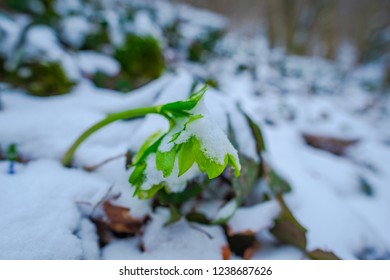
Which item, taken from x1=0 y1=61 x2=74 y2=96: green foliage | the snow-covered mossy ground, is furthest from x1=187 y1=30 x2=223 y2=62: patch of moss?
x1=0 y1=61 x2=74 y2=96: green foliage

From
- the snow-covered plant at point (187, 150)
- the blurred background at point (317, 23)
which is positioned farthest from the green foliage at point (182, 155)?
the blurred background at point (317, 23)

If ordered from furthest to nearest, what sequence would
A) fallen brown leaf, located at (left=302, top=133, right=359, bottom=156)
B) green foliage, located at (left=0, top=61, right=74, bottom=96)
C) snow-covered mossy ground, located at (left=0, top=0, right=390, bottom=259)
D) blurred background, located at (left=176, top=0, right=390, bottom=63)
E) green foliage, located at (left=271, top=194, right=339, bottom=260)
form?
1. blurred background, located at (left=176, top=0, right=390, bottom=63)
2. fallen brown leaf, located at (left=302, top=133, right=359, bottom=156)
3. green foliage, located at (left=0, top=61, right=74, bottom=96)
4. green foliage, located at (left=271, top=194, right=339, bottom=260)
5. snow-covered mossy ground, located at (left=0, top=0, right=390, bottom=259)

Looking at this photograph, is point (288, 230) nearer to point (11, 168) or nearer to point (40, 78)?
point (11, 168)

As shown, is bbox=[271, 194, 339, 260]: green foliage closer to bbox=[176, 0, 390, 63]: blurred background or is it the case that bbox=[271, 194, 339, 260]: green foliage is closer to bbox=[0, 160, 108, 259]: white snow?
bbox=[0, 160, 108, 259]: white snow

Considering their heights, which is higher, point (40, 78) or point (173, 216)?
point (40, 78)

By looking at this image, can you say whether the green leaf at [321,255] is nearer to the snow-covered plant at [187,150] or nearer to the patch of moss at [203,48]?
the snow-covered plant at [187,150]

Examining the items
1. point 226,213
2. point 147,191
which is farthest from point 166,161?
point 226,213
